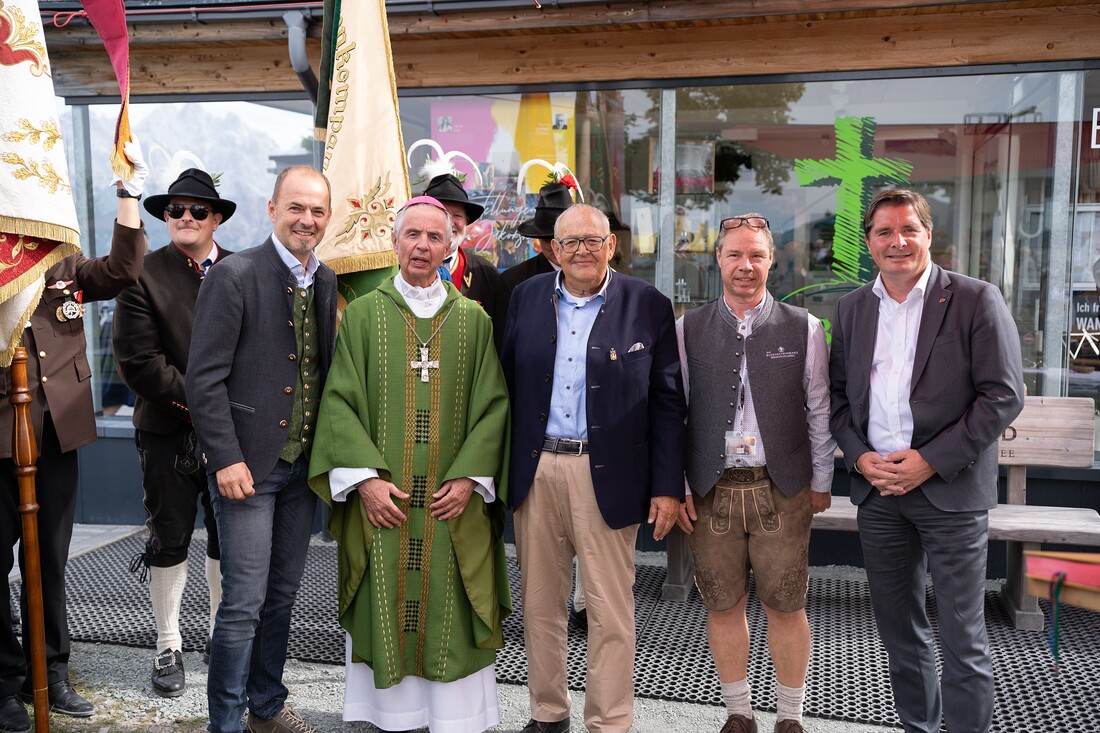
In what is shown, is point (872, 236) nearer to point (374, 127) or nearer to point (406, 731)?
point (374, 127)

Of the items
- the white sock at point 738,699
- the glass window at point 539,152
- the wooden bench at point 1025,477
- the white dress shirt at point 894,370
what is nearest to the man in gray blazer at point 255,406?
the white sock at point 738,699

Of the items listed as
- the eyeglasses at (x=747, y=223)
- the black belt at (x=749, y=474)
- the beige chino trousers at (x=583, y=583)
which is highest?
the eyeglasses at (x=747, y=223)

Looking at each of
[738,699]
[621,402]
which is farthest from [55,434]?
[738,699]

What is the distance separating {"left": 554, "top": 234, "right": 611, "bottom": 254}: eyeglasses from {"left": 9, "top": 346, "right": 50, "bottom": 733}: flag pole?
1.92m

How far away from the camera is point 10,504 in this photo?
3.67 meters

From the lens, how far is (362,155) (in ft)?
13.1

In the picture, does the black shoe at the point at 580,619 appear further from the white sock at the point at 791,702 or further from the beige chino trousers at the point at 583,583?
the white sock at the point at 791,702

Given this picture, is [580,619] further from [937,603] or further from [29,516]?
[29,516]

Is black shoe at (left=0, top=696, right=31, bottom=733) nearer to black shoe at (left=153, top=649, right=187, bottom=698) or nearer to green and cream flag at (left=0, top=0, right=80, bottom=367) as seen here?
black shoe at (left=153, top=649, right=187, bottom=698)

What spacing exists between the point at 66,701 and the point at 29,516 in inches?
40.8

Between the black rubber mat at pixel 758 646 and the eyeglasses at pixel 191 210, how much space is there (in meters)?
2.07

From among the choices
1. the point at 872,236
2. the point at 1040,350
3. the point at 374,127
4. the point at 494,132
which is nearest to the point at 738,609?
the point at 872,236

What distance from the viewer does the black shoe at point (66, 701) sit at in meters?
3.77

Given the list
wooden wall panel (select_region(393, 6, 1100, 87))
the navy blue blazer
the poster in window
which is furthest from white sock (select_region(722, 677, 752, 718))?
wooden wall panel (select_region(393, 6, 1100, 87))
